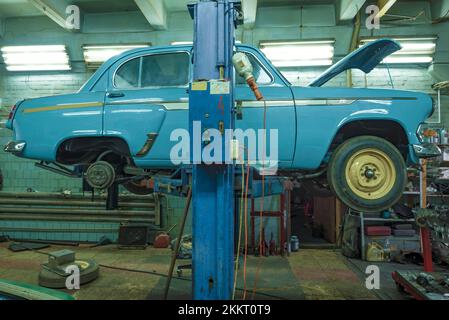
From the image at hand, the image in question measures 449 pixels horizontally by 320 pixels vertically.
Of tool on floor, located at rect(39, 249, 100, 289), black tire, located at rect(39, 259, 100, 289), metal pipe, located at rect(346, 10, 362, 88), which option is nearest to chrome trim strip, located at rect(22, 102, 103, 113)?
tool on floor, located at rect(39, 249, 100, 289)

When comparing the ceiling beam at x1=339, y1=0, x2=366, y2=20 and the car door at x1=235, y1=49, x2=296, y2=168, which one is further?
the ceiling beam at x1=339, y1=0, x2=366, y2=20

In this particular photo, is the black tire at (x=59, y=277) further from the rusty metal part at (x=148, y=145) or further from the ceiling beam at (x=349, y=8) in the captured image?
the ceiling beam at (x=349, y=8)

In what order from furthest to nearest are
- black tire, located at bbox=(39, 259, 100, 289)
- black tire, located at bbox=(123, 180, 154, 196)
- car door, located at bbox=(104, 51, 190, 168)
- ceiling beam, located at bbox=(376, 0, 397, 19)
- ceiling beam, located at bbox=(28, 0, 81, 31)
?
ceiling beam, located at bbox=(28, 0, 81, 31) → ceiling beam, located at bbox=(376, 0, 397, 19) → black tire, located at bbox=(123, 180, 154, 196) → black tire, located at bbox=(39, 259, 100, 289) → car door, located at bbox=(104, 51, 190, 168)

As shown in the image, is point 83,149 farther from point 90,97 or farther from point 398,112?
point 398,112

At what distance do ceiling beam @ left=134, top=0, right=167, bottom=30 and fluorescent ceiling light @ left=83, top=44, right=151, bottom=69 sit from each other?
53 cm

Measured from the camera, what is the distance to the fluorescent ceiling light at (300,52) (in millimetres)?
6027

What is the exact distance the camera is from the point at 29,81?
7.02 metres

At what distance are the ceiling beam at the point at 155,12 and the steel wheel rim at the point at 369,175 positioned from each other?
15.6ft

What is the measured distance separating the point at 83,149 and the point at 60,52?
163 inches

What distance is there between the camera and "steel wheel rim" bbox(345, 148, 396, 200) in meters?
3.00

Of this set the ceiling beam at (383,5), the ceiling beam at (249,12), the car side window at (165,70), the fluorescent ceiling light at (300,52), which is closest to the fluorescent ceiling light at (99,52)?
the ceiling beam at (249,12)

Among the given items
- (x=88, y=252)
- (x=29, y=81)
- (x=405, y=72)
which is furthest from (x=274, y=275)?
(x=29, y=81)

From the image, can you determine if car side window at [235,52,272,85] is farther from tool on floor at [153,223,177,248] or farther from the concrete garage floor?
tool on floor at [153,223,177,248]

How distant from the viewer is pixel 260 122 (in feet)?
10.0
